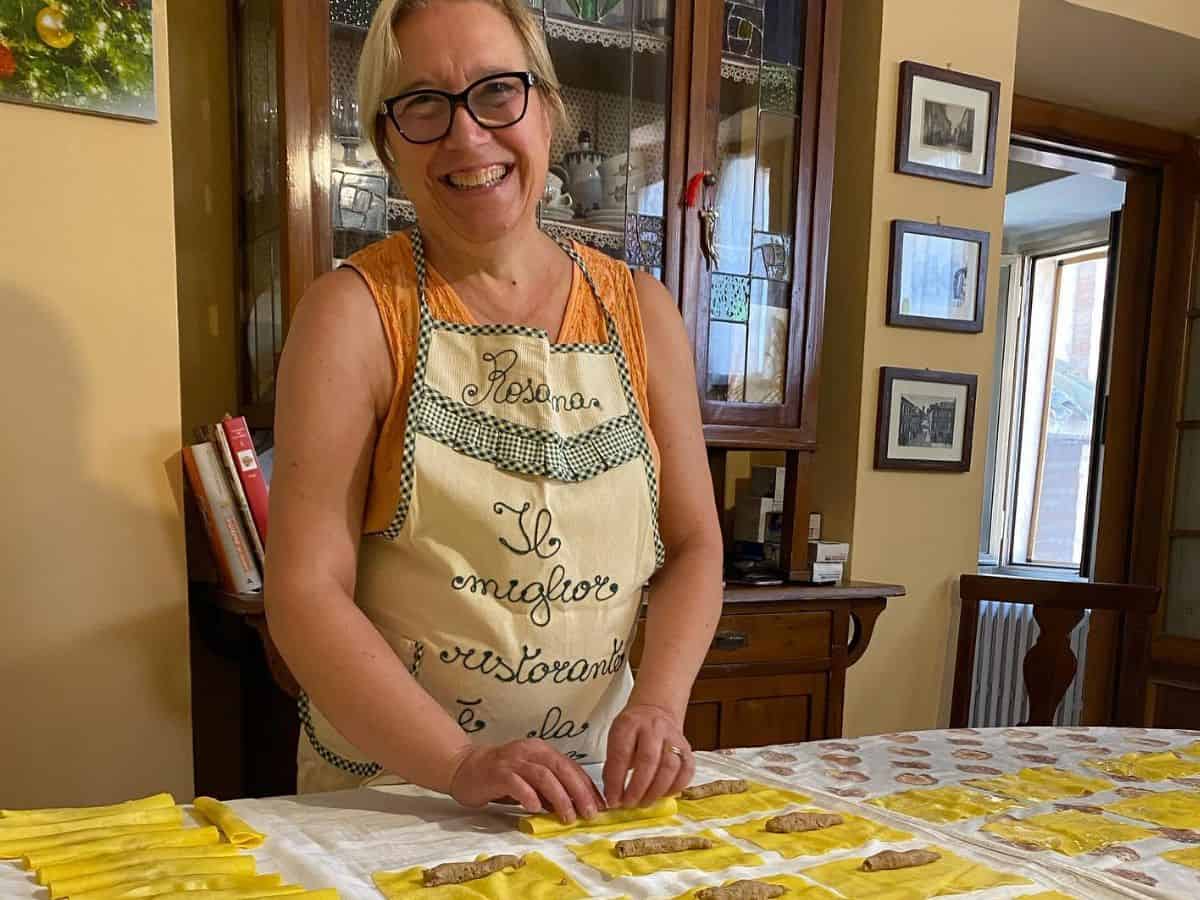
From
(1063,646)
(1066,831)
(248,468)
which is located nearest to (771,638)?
(1063,646)

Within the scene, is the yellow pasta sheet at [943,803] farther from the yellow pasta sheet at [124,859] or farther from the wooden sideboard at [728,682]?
the wooden sideboard at [728,682]

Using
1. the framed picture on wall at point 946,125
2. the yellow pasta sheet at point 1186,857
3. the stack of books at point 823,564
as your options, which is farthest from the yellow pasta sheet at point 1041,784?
the framed picture on wall at point 946,125

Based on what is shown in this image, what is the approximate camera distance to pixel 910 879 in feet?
2.26

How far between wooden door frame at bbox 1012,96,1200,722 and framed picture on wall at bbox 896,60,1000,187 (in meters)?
0.80

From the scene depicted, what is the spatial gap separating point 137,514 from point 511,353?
36.6 inches

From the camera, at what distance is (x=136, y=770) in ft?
5.00

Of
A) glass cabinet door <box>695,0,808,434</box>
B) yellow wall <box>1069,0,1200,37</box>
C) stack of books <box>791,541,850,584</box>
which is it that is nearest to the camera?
glass cabinet door <box>695,0,808,434</box>

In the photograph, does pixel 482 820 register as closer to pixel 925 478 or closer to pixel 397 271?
pixel 397 271

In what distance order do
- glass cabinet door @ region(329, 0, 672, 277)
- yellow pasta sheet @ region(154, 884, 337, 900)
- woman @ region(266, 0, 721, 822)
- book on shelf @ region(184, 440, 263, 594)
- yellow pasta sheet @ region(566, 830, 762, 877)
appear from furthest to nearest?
glass cabinet door @ region(329, 0, 672, 277) < book on shelf @ region(184, 440, 263, 594) < woman @ region(266, 0, 721, 822) < yellow pasta sheet @ region(566, 830, 762, 877) < yellow pasta sheet @ region(154, 884, 337, 900)

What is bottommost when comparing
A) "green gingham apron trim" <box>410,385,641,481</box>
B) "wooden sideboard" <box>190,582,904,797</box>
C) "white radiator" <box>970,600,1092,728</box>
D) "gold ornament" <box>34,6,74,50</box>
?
"white radiator" <box>970,600,1092,728</box>

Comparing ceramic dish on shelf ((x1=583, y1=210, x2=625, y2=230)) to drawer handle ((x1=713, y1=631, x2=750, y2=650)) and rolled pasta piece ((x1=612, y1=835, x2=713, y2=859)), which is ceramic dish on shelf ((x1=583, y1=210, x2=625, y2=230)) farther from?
rolled pasta piece ((x1=612, y1=835, x2=713, y2=859))

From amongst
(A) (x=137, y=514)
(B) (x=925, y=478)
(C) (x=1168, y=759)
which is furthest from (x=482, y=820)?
(B) (x=925, y=478)

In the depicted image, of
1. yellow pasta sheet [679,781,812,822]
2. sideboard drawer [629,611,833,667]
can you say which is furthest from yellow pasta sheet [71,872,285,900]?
sideboard drawer [629,611,833,667]

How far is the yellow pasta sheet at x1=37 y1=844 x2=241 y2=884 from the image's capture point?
61 centimetres
